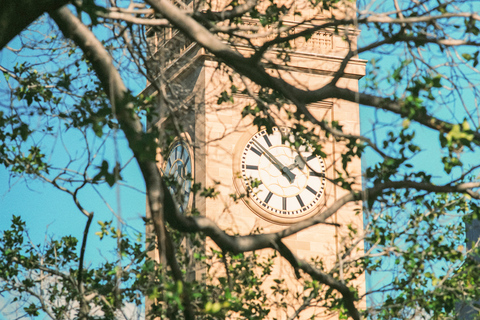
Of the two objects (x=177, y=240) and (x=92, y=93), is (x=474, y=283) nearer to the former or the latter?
(x=177, y=240)

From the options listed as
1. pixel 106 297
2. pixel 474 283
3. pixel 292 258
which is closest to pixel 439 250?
pixel 474 283

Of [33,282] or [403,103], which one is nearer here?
[403,103]

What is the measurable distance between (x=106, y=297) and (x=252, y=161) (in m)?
9.73

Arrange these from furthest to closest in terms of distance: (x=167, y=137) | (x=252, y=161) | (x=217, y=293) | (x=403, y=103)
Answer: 1. (x=252, y=161)
2. (x=217, y=293)
3. (x=167, y=137)
4. (x=403, y=103)

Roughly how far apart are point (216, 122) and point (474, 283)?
9.75 metres

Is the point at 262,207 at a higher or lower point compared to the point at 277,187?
lower

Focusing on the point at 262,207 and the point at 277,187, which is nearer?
the point at 262,207

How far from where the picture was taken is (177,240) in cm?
917

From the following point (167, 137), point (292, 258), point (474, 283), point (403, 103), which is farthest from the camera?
point (474, 283)

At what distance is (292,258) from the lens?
733 centimetres

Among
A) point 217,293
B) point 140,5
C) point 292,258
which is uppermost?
point 140,5

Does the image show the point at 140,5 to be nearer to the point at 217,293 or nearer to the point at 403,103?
the point at 403,103

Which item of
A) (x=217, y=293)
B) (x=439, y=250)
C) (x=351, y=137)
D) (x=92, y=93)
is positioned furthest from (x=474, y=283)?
(x=92, y=93)

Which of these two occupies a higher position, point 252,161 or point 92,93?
point 252,161
